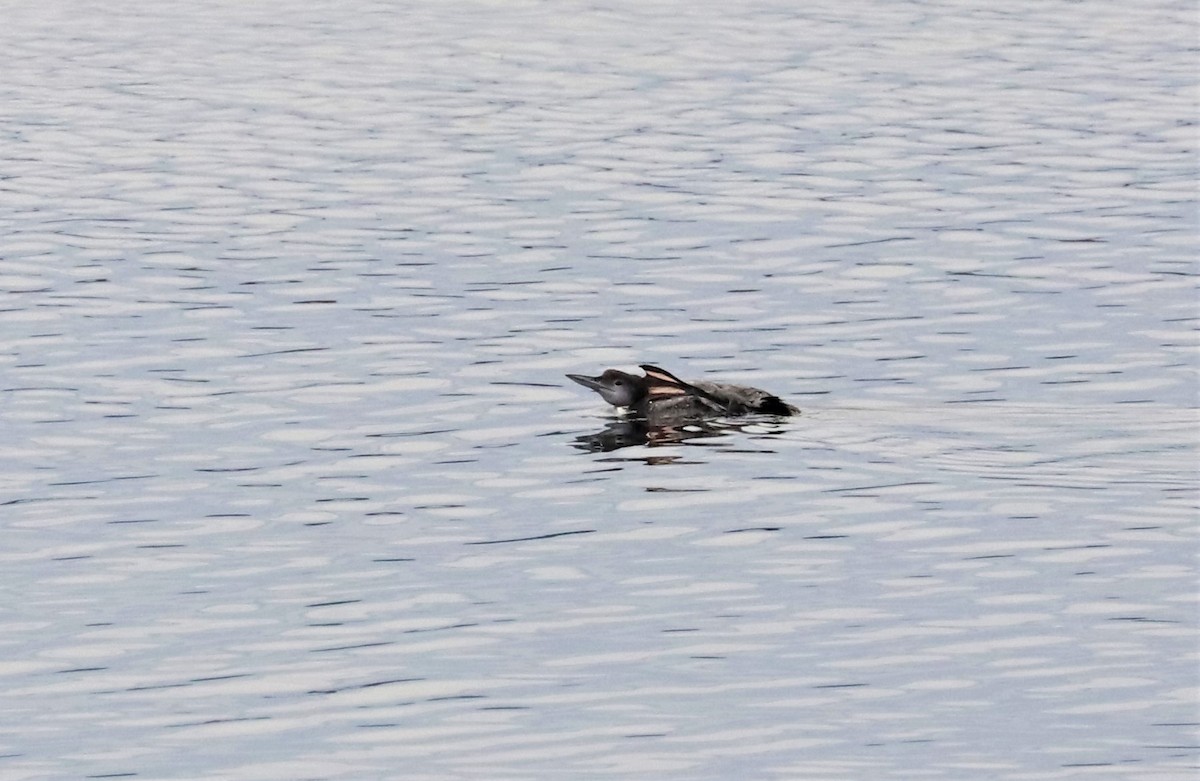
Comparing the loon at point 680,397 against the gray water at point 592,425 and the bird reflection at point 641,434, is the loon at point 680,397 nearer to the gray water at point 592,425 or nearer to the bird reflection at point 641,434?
the bird reflection at point 641,434

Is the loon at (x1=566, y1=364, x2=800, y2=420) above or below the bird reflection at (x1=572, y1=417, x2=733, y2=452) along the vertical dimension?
above

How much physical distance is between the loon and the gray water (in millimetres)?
253

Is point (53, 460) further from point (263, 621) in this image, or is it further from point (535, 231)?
point (535, 231)

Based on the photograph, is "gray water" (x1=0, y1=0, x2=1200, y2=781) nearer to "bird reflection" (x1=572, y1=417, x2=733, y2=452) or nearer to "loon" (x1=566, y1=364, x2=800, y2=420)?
"bird reflection" (x1=572, y1=417, x2=733, y2=452)

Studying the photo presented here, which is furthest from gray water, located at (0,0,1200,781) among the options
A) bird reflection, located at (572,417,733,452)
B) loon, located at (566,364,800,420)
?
loon, located at (566,364,800,420)

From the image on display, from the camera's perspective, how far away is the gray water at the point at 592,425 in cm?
1493

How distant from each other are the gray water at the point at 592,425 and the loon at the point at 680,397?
25cm

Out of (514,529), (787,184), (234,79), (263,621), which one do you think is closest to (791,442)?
(514,529)

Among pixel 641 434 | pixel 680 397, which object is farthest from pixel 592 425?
pixel 680 397

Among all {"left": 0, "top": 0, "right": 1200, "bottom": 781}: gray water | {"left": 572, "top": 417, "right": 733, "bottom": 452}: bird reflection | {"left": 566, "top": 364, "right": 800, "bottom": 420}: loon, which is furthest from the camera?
{"left": 566, "top": 364, "right": 800, "bottom": 420}: loon

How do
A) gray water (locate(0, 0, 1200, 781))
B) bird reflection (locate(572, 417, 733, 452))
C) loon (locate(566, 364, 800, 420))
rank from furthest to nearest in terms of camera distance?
loon (locate(566, 364, 800, 420)) < bird reflection (locate(572, 417, 733, 452)) < gray water (locate(0, 0, 1200, 781))

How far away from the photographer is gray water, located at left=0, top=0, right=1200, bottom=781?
588 inches

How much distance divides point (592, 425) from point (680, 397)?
2.81ft

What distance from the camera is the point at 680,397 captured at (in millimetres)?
23266
